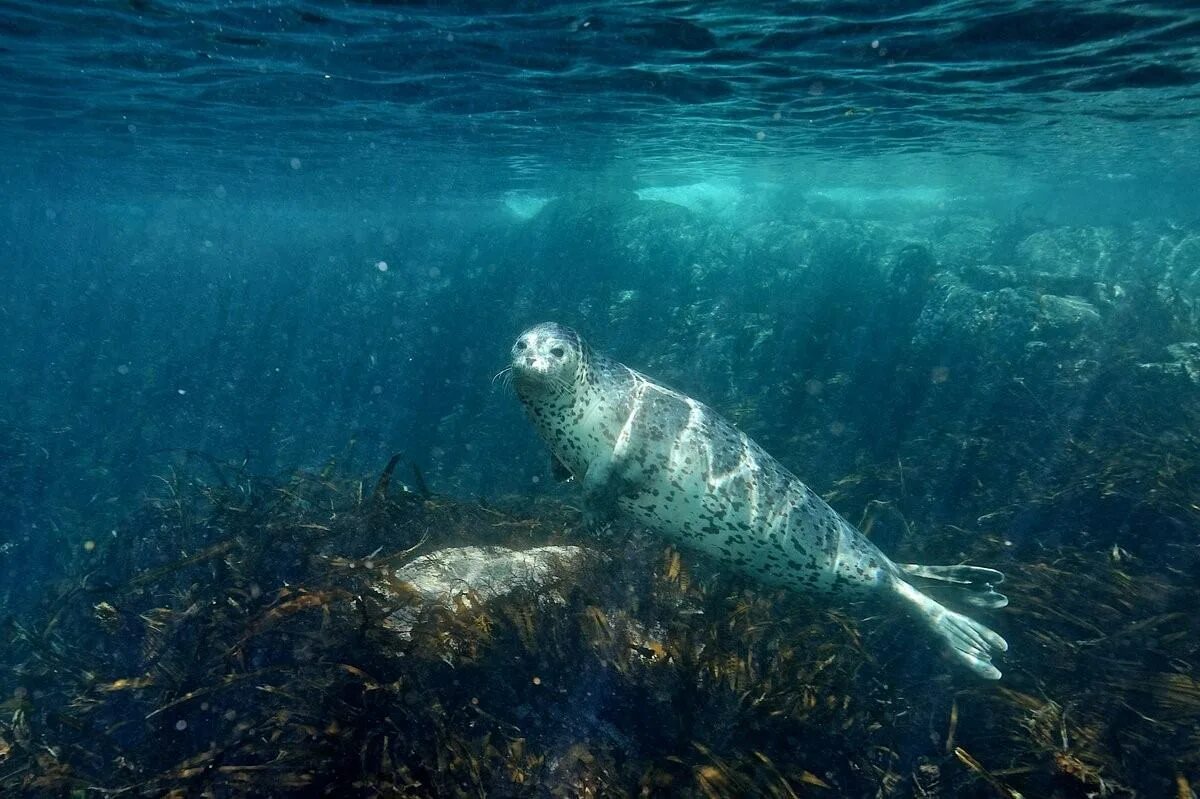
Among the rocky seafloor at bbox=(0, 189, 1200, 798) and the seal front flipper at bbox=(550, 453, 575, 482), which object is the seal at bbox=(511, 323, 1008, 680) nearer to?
the seal front flipper at bbox=(550, 453, 575, 482)

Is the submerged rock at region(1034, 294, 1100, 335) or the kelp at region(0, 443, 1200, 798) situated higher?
the submerged rock at region(1034, 294, 1100, 335)

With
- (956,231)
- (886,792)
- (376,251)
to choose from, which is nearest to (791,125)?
(956,231)

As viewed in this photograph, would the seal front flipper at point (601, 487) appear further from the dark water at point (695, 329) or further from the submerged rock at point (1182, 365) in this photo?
the submerged rock at point (1182, 365)

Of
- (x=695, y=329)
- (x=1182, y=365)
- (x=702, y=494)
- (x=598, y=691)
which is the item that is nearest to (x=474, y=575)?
(x=598, y=691)

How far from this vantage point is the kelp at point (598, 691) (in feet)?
11.2

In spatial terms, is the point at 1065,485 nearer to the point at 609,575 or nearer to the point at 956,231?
the point at 609,575

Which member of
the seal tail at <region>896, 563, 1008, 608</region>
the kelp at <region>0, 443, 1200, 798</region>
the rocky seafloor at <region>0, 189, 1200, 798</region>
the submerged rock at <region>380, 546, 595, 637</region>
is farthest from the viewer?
the seal tail at <region>896, 563, 1008, 608</region>

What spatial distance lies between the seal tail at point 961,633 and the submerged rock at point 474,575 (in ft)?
9.63

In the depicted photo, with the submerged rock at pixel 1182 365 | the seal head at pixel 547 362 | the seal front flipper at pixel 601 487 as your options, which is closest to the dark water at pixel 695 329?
the submerged rock at pixel 1182 365

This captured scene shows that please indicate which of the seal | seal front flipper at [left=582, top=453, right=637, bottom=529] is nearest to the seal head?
the seal

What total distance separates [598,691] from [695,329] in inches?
467

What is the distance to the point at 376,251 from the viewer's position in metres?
32.7

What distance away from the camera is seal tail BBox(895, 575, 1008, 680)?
4.73 m

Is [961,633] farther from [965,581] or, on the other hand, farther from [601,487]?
[601,487]
